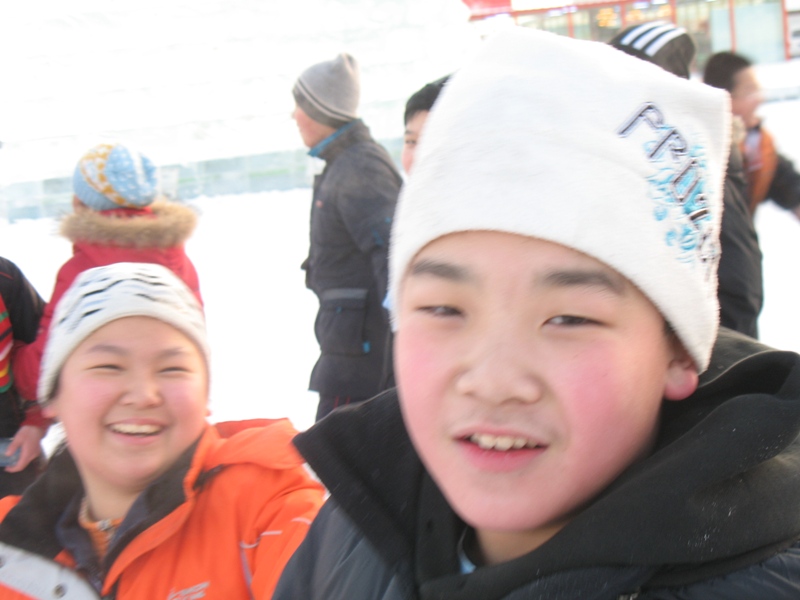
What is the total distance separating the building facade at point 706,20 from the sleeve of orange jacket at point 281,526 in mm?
15035

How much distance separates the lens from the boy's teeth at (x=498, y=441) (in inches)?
27.3

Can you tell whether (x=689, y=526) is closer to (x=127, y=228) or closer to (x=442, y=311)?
(x=442, y=311)

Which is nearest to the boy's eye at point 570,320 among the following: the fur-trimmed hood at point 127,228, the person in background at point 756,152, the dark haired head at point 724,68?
the fur-trimmed hood at point 127,228

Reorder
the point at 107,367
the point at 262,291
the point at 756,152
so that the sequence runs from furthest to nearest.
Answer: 1. the point at 262,291
2. the point at 756,152
3. the point at 107,367

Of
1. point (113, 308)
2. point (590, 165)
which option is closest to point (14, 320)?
point (113, 308)

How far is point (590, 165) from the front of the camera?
723 millimetres

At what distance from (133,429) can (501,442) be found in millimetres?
942

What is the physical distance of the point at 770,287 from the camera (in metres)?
5.08

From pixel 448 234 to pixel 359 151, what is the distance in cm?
225

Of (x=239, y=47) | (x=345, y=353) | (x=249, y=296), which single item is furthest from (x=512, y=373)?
(x=239, y=47)

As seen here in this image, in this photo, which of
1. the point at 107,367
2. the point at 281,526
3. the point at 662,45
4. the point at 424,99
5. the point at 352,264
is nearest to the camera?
the point at 281,526

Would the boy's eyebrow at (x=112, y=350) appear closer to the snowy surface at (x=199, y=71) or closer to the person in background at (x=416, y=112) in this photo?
the person in background at (x=416, y=112)

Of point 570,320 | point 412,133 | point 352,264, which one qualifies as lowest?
point 352,264

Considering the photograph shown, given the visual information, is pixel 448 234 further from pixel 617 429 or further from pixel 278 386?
pixel 278 386
